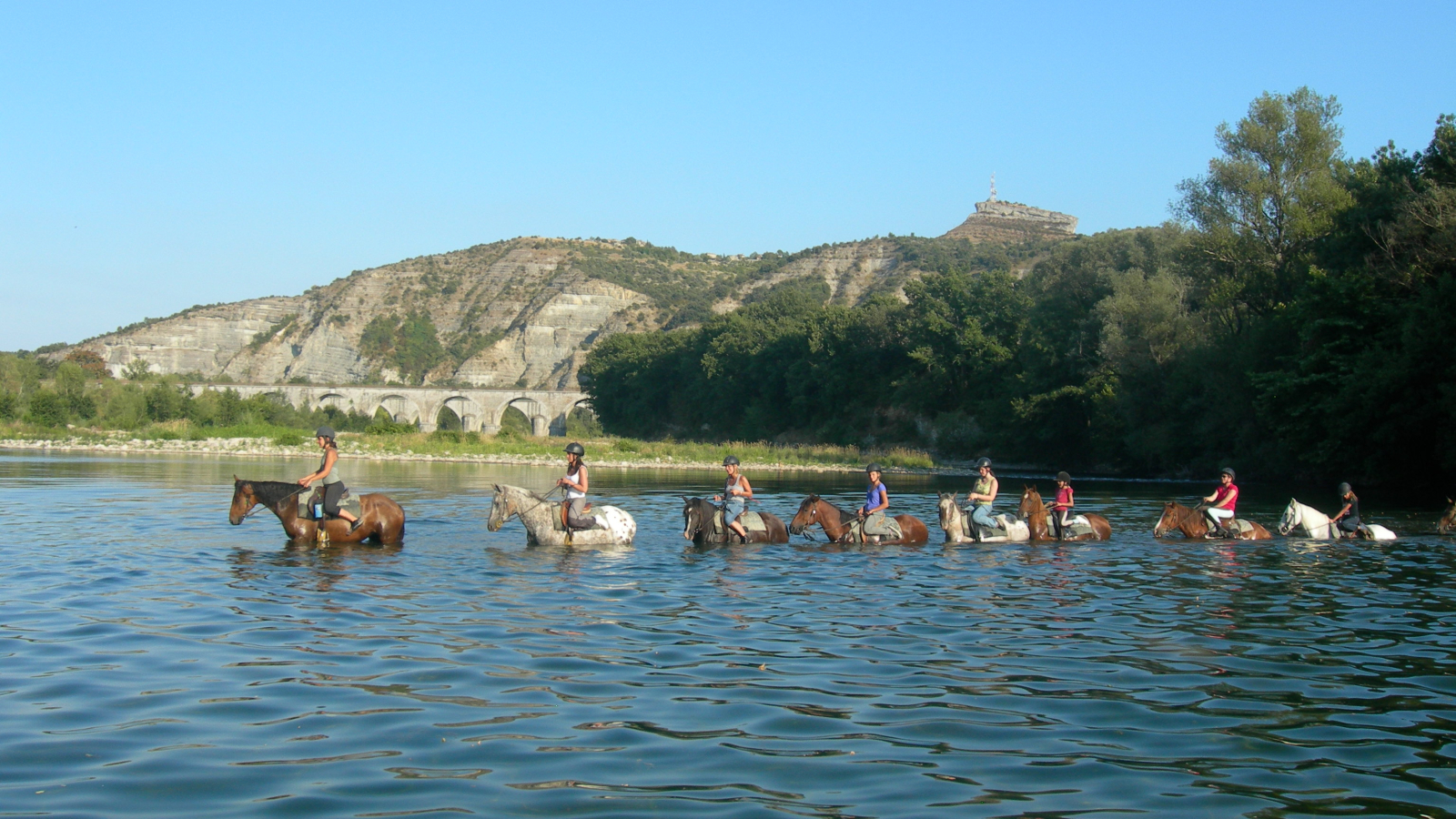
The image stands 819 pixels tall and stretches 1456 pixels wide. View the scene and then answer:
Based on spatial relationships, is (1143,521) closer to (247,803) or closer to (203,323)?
(247,803)

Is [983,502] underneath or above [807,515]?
above

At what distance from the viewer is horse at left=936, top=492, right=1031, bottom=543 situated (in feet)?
60.7

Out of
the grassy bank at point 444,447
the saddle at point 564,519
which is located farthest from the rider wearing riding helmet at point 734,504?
the grassy bank at point 444,447

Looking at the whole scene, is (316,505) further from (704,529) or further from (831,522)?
(831,522)

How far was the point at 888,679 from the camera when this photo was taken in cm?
858

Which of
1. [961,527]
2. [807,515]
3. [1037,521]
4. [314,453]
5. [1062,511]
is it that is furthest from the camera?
[314,453]

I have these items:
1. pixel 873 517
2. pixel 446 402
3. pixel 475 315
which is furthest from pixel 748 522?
pixel 475 315

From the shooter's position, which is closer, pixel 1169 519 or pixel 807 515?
pixel 807 515

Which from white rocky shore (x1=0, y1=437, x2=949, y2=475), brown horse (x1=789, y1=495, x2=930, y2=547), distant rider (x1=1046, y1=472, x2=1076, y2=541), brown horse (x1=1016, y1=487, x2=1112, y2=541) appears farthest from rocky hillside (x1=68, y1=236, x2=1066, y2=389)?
brown horse (x1=789, y1=495, x2=930, y2=547)

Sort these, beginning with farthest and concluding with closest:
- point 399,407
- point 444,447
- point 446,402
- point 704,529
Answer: point 446,402 < point 399,407 < point 444,447 < point 704,529

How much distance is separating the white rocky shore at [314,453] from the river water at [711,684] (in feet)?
124

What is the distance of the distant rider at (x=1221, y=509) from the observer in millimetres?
19828

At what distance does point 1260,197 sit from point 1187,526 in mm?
32980

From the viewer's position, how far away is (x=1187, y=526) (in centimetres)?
1995
